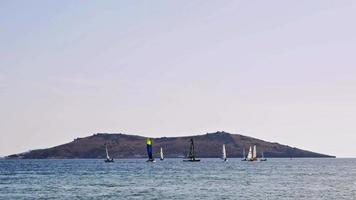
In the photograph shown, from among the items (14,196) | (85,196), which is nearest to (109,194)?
(85,196)

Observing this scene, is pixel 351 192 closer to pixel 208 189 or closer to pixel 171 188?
pixel 208 189

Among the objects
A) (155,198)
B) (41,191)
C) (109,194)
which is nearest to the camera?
(155,198)

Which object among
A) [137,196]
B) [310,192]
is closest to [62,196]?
[137,196]

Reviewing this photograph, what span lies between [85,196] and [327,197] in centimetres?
3386

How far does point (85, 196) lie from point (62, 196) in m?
4.30

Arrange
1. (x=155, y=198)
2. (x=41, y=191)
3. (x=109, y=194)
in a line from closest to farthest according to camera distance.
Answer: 1. (x=155, y=198)
2. (x=109, y=194)
3. (x=41, y=191)

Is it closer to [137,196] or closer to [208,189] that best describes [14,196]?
[137,196]

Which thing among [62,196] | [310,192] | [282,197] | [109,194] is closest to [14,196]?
[62,196]

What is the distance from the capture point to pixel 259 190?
103875mm

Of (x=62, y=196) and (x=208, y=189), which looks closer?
(x=62, y=196)

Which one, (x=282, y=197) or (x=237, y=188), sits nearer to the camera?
(x=282, y=197)

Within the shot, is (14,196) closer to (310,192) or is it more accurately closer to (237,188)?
(237,188)

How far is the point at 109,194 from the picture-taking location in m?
94.1

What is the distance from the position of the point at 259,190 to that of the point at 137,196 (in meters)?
23.2
